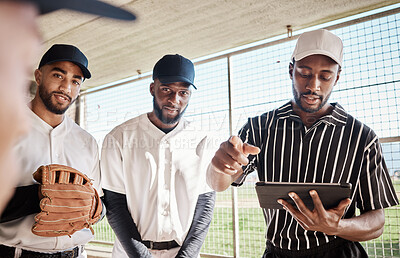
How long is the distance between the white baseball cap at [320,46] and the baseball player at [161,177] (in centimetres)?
83

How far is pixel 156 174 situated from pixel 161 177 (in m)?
0.04

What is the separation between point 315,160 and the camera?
192cm

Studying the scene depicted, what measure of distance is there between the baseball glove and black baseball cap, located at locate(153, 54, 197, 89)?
0.91 metres

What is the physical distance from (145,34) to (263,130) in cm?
265

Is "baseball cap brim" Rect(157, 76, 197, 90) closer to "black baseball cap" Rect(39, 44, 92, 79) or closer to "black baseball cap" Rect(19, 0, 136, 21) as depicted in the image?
"black baseball cap" Rect(39, 44, 92, 79)

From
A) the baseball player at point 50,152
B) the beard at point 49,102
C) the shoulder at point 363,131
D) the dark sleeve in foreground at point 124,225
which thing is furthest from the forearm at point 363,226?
the beard at point 49,102

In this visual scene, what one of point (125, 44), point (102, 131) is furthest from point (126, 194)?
point (102, 131)

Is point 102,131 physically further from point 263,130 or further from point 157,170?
point 263,130

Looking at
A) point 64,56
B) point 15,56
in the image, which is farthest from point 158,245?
point 15,56

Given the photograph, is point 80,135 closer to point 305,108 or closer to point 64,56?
point 64,56

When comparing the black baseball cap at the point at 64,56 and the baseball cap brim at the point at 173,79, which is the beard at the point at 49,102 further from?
the baseball cap brim at the point at 173,79

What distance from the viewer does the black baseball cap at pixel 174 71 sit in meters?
2.43

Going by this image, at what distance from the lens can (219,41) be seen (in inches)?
173

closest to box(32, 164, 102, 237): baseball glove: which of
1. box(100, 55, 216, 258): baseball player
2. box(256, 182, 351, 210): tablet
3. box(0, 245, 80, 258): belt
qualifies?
box(0, 245, 80, 258): belt
